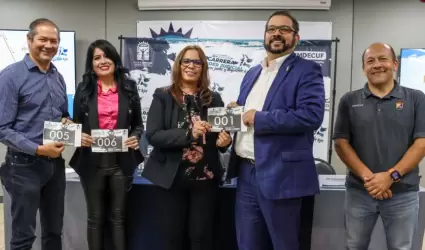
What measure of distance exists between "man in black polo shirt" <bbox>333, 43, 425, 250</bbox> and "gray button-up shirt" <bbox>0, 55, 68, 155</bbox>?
63.3 inches

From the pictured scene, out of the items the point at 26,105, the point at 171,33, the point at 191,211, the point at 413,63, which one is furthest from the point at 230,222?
the point at 413,63

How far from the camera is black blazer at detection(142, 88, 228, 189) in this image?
204 cm

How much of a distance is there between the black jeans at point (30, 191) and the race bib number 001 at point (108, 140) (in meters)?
0.29

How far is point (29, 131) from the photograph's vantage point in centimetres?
208

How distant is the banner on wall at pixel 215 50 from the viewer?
460 cm

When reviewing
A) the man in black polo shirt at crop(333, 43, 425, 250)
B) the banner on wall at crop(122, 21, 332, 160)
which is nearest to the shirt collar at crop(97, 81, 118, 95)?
the man in black polo shirt at crop(333, 43, 425, 250)

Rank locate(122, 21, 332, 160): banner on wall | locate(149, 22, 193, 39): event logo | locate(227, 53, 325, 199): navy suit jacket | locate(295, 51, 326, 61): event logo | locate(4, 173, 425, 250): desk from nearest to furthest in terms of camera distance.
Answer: locate(227, 53, 325, 199): navy suit jacket
locate(4, 173, 425, 250): desk
locate(295, 51, 326, 61): event logo
locate(122, 21, 332, 160): banner on wall
locate(149, 22, 193, 39): event logo

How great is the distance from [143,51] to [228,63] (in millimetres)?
1025

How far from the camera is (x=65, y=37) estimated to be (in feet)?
15.5

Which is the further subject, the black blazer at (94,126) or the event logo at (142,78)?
the event logo at (142,78)

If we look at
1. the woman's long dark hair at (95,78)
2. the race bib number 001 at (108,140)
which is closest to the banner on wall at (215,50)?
the woman's long dark hair at (95,78)

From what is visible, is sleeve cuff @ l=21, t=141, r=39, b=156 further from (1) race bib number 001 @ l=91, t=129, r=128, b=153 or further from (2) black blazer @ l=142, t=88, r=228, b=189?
(2) black blazer @ l=142, t=88, r=228, b=189

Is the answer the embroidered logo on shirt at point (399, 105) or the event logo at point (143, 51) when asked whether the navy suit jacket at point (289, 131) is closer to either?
the embroidered logo on shirt at point (399, 105)

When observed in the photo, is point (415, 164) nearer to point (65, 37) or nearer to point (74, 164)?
point (74, 164)
